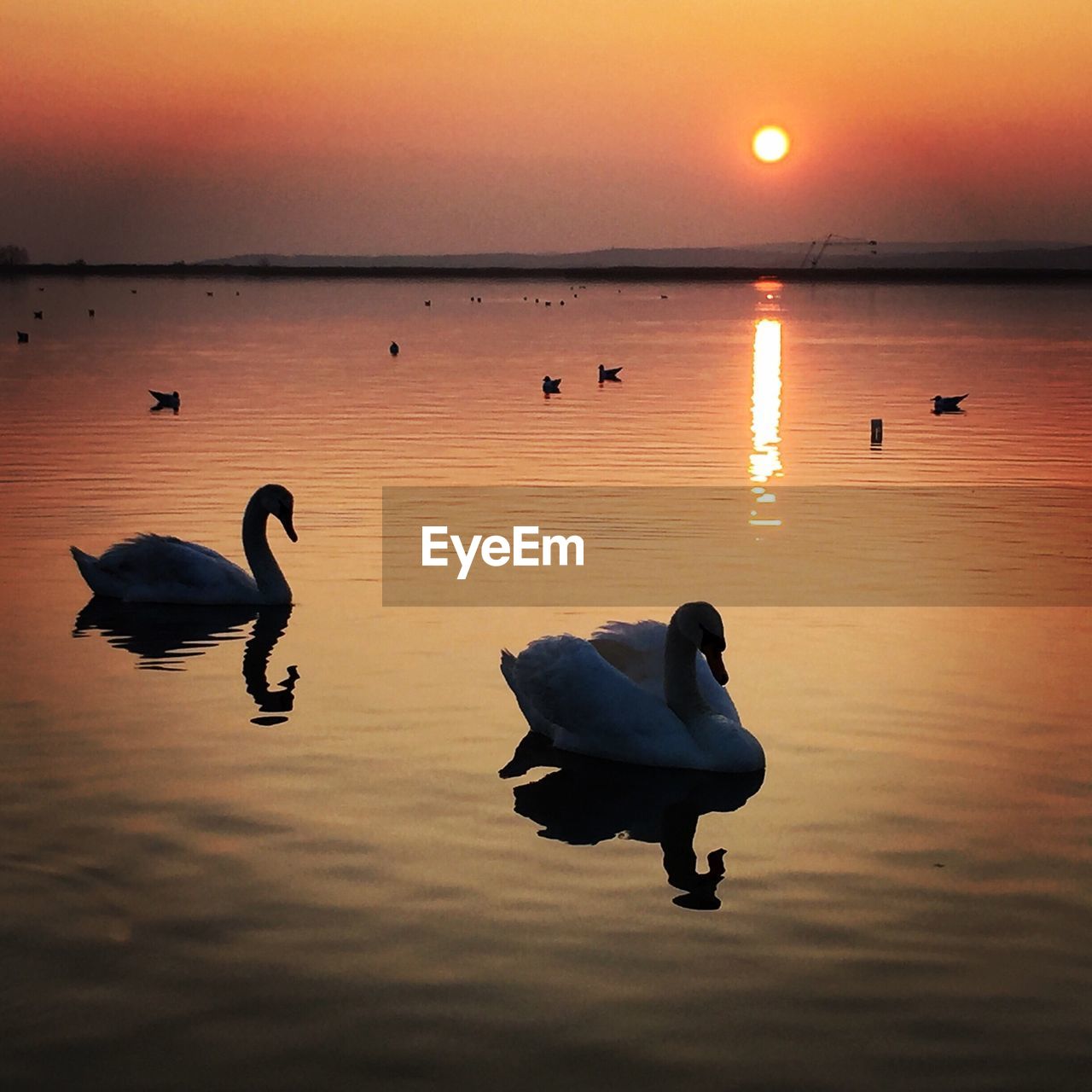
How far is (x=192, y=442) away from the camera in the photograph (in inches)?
1455

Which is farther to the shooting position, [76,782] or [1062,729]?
[1062,729]

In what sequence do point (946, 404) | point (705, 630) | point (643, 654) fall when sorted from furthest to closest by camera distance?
point (946, 404) → point (643, 654) → point (705, 630)

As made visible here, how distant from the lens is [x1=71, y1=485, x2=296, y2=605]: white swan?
1964 centimetres

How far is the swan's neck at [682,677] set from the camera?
43.9 ft

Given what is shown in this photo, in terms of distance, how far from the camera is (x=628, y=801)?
1284cm

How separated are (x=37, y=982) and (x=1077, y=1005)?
4.94m

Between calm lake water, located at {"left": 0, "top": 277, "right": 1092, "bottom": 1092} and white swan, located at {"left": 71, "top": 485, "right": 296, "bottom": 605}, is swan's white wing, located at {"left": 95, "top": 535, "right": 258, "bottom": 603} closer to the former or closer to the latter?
white swan, located at {"left": 71, "top": 485, "right": 296, "bottom": 605}

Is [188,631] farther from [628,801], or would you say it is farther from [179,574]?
[628,801]

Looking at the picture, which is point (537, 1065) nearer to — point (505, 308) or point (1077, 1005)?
point (1077, 1005)

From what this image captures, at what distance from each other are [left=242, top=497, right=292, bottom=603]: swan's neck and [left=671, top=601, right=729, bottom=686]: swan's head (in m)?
7.17

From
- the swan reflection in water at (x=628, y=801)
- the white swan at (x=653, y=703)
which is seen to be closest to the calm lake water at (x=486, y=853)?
the swan reflection in water at (x=628, y=801)

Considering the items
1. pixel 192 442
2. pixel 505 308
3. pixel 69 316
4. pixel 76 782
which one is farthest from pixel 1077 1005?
pixel 505 308

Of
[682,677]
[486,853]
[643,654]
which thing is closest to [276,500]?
[643,654]
